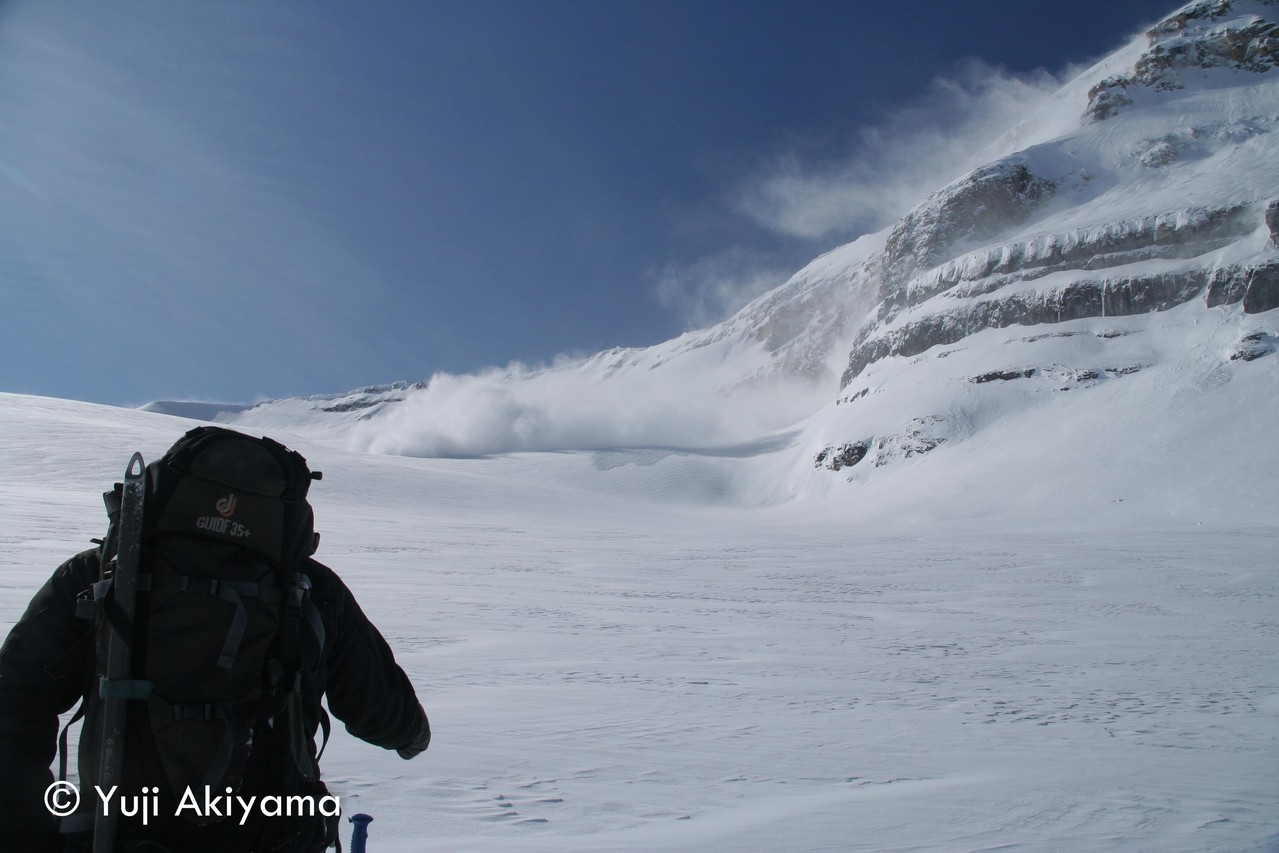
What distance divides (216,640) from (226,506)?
0.36 meters

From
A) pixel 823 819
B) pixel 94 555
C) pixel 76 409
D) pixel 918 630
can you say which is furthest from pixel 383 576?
pixel 76 409

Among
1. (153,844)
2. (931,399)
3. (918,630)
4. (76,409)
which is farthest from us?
(931,399)

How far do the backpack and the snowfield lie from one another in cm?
208

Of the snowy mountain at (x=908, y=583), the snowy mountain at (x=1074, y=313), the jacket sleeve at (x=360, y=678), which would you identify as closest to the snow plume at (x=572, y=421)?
the snowy mountain at (x=1074, y=313)

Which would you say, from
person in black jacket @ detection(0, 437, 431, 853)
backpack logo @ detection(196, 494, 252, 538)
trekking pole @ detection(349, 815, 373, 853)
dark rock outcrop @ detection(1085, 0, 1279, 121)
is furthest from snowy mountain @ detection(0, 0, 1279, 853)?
dark rock outcrop @ detection(1085, 0, 1279, 121)

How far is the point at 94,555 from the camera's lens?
1981 millimetres

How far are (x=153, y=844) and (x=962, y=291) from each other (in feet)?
297

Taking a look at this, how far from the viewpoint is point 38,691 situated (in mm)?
1866

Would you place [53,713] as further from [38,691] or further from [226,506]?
[226,506]

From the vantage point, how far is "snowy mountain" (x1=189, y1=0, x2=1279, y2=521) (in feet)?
177

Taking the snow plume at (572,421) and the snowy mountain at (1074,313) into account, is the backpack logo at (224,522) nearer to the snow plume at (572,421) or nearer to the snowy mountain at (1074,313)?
the snowy mountain at (1074,313)

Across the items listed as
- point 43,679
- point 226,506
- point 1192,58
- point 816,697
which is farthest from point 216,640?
point 1192,58

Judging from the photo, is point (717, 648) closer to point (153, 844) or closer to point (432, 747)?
point (432, 747)

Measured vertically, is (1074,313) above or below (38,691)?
above
